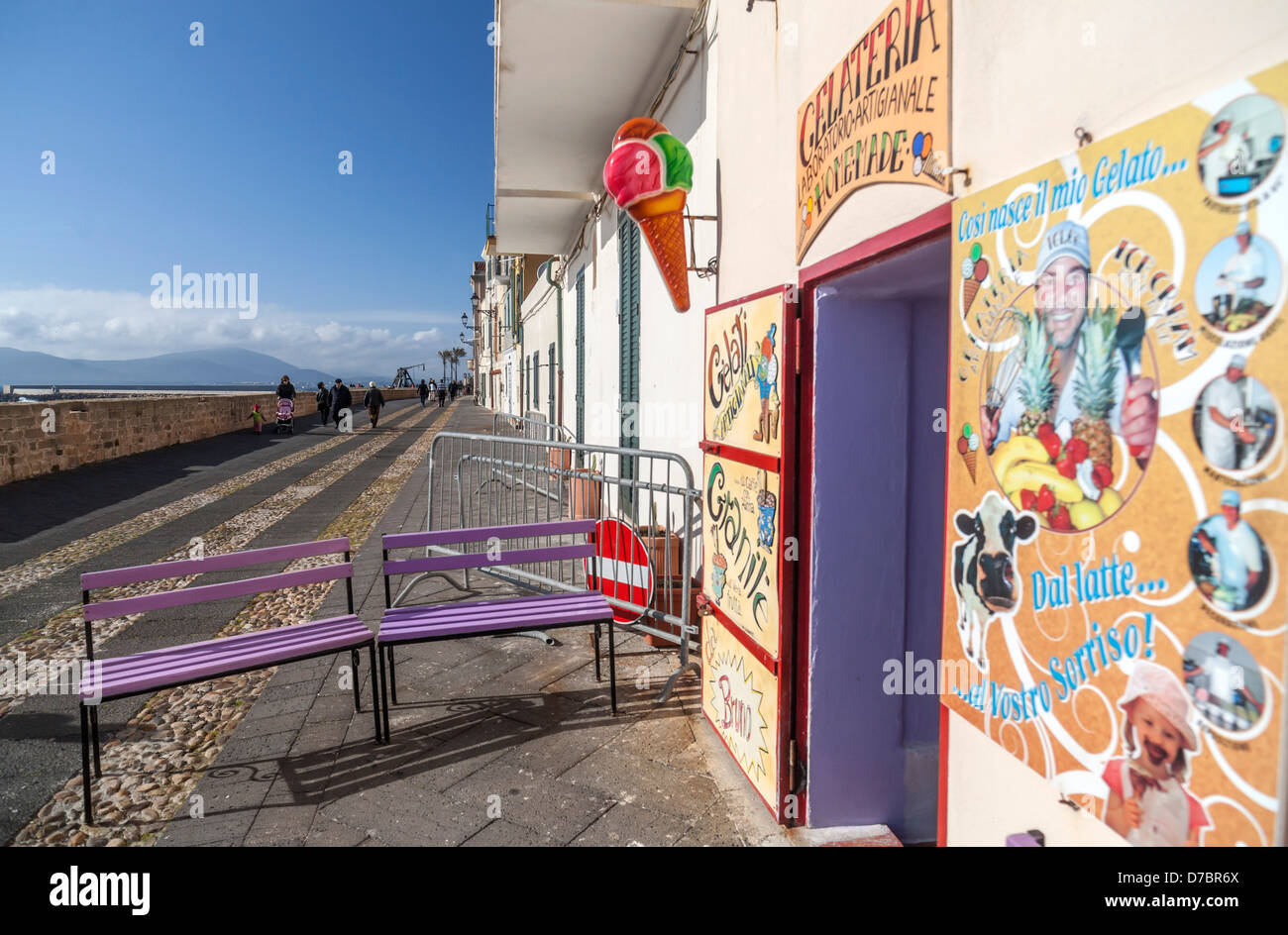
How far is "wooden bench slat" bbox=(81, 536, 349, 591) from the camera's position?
11.8 feet

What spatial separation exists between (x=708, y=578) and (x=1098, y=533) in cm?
274

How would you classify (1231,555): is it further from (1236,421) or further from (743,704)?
(743,704)

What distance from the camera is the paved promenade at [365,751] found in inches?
122

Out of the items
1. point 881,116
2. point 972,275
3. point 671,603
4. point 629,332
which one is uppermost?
point 629,332

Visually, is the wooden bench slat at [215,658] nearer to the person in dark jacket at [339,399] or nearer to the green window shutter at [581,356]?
the green window shutter at [581,356]

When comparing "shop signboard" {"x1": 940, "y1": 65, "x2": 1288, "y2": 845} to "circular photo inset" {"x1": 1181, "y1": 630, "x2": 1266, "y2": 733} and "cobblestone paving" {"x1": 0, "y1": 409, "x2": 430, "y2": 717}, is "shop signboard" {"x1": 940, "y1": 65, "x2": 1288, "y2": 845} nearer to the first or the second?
"circular photo inset" {"x1": 1181, "y1": 630, "x2": 1266, "y2": 733}

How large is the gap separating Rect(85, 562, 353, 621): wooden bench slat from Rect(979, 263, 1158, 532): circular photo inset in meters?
3.52

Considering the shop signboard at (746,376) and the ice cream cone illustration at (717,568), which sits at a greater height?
the shop signboard at (746,376)

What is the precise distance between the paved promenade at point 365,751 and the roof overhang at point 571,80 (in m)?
4.57

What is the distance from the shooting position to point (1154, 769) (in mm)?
1323

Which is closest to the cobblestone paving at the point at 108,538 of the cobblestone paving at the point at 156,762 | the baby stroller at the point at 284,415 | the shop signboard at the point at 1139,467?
the cobblestone paving at the point at 156,762

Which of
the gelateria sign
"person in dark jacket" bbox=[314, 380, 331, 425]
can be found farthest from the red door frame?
"person in dark jacket" bbox=[314, 380, 331, 425]

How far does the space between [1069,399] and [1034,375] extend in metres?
0.12

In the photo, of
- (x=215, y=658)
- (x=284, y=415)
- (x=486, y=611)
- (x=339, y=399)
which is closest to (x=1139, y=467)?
(x=486, y=611)
